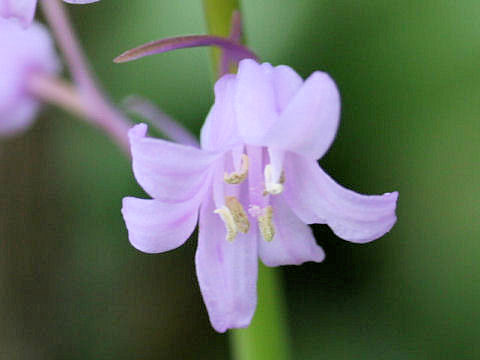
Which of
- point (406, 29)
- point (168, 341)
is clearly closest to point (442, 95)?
point (406, 29)

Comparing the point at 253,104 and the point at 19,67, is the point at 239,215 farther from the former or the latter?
the point at 19,67

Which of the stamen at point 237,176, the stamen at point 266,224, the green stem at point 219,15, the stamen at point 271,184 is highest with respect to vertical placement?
the green stem at point 219,15

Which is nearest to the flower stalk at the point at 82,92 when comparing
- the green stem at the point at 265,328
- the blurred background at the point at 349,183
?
the green stem at the point at 265,328

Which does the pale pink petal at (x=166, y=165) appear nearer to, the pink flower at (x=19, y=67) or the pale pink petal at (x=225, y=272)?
the pale pink petal at (x=225, y=272)

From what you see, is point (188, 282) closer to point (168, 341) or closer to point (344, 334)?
point (168, 341)

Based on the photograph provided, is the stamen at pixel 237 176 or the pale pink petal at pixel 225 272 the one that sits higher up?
the stamen at pixel 237 176

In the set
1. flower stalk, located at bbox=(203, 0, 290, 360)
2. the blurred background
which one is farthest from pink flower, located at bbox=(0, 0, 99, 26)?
the blurred background

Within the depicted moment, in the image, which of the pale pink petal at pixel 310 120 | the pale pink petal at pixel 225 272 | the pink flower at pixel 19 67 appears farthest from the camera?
the pink flower at pixel 19 67
